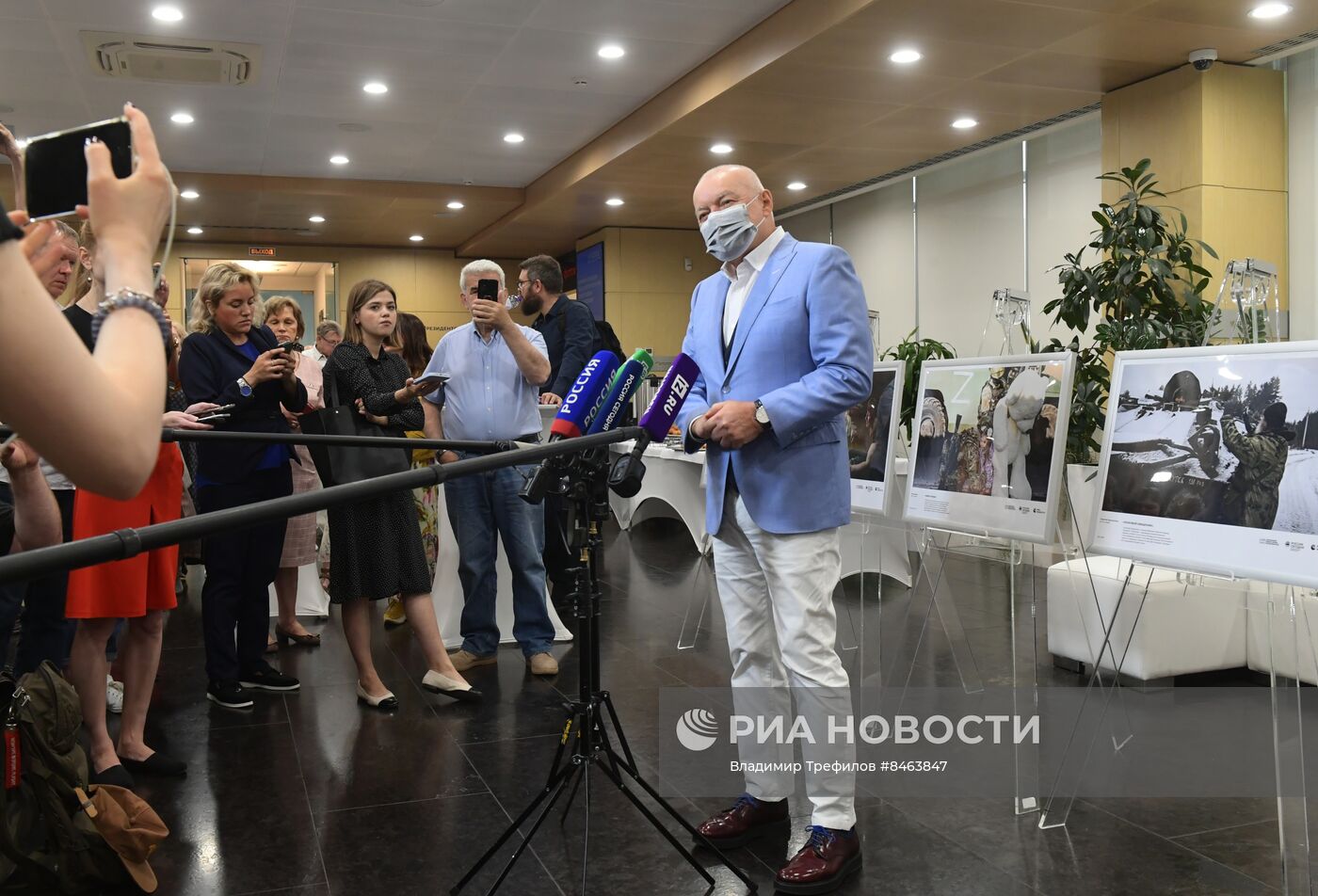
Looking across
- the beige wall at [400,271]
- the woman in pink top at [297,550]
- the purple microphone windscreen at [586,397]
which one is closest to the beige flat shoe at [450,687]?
the woman in pink top at [297,550]

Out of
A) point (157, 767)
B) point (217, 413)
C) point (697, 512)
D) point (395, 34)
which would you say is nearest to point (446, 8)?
point (395, 34)

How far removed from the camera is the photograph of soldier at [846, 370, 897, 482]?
4.30 metres

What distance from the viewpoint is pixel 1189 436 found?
2.57 metres

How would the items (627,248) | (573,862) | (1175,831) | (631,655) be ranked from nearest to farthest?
1. (573,862)
2. (1175,831)
3. (631,655)
4. (627,248)

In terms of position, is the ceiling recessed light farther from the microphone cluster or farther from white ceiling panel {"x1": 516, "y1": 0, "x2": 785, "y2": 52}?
the microphone cluster

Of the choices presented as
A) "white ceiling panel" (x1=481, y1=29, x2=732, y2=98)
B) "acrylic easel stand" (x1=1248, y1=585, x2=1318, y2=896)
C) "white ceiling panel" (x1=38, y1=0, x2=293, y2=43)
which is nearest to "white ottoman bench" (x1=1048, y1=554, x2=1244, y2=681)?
"acrylic easel stand" (x1=1248, y1=585, x2=1318, y2=896)

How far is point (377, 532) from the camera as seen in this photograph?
3.68 meters

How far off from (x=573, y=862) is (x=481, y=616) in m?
1.97

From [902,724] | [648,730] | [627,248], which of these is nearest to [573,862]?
[648,730]

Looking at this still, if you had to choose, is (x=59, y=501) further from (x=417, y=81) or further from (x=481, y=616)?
(x=417, y=81)

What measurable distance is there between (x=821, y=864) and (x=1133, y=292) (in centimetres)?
474

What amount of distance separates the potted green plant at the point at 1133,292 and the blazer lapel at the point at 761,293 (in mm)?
3705

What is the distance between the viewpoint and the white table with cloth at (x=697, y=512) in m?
5.06

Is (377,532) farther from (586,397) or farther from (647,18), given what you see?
(647,18)
